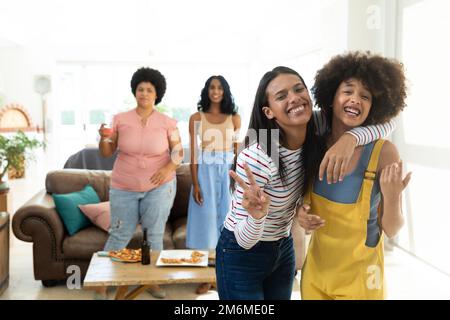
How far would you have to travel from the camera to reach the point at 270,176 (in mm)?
969

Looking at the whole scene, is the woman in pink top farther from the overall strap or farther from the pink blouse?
the overall strap

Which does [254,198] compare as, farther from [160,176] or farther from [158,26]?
[158,26]

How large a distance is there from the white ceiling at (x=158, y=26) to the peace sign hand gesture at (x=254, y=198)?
4.20 metres

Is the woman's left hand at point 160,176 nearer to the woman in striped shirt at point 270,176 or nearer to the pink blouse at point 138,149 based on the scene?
the pink blouse at point 138,149

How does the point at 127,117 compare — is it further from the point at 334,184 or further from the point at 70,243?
the point at 334,184

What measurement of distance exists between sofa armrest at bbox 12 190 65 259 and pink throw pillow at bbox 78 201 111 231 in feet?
0.69

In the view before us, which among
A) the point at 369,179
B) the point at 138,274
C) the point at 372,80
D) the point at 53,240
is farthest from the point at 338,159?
the point at 53,240

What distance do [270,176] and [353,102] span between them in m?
0.22

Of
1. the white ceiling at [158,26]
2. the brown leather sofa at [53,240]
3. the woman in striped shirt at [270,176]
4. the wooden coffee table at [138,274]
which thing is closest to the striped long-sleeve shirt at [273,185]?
the woman in striped shirt at [270,176]

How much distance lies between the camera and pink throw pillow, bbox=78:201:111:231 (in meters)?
2.96

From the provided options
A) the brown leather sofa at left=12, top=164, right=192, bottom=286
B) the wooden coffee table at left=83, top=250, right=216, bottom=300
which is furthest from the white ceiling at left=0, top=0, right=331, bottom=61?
the wooden coffee table at left=83, top=250, right=216, bottom=300

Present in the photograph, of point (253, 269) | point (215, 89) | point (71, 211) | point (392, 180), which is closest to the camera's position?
point (392, 180)

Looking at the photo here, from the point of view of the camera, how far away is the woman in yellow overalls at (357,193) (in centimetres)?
89

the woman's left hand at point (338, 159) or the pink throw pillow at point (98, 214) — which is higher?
the woman's left hand at point (338, 159)
